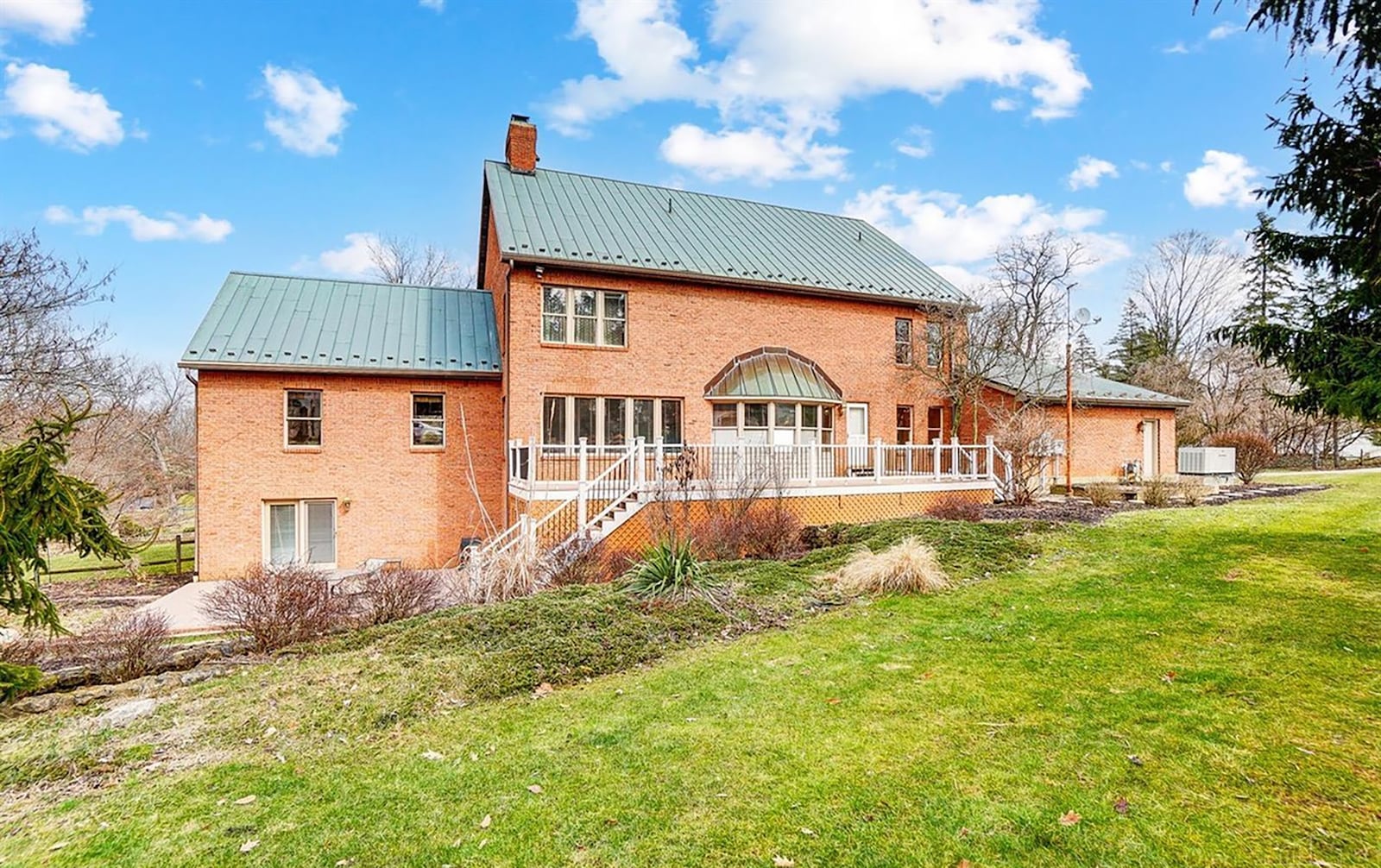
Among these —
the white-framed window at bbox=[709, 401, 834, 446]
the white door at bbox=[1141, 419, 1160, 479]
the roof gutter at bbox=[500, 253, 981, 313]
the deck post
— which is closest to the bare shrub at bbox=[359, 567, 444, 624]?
the deck post

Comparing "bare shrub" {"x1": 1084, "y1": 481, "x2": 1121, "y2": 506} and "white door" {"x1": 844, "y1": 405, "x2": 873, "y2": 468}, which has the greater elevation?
"white door" {"x1": 844, "y1": 405, "x2": 873, "y2": 468}

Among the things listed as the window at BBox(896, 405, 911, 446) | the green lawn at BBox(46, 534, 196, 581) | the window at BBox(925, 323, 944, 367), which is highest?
the window at BBox(925, 323, 944, 367)

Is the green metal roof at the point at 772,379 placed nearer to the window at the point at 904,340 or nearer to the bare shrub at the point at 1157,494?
the window at the point at 904,340

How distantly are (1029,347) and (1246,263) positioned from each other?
36.9 ft

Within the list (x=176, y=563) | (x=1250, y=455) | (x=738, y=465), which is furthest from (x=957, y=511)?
(x=176, y=563)

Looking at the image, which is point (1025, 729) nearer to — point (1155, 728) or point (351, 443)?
point (1155, 728)

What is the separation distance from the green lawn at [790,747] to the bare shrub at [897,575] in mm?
915

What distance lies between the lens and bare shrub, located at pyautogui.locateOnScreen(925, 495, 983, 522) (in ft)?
44.9

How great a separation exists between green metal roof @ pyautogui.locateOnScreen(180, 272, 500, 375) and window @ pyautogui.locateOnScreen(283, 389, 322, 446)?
2.44 ft

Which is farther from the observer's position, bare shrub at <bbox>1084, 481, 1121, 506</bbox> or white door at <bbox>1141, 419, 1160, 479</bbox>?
white door at <bbox>1141, 419, 1160, 479</bbox>

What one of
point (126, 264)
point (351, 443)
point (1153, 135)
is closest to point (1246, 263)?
point (1153, 135)

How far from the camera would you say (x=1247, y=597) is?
7375 millimetres

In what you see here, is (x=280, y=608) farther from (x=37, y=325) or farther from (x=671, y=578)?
(x=37, y=325)

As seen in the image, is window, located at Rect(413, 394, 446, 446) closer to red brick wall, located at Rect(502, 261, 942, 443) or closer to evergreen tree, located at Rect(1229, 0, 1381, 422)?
red brick wall, located at Rect(502, 261, 942, 443)
